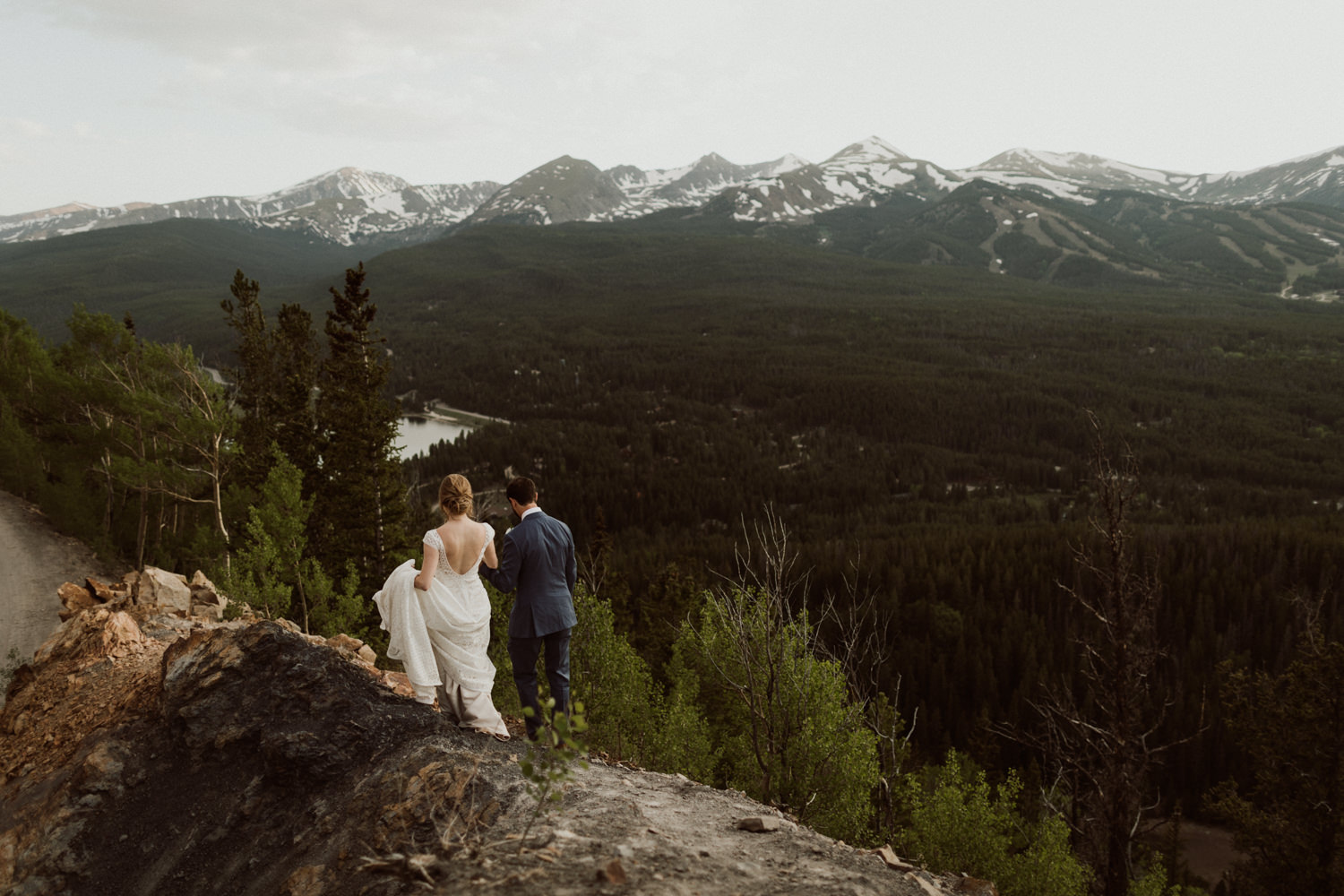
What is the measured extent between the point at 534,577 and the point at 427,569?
3.89ft

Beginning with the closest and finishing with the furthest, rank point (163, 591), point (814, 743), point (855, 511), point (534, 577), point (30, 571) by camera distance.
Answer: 1. point (534, 577)
2. point (163, 591)
3. point (814, 743)
4. point (30, 571)
5. point (855, 511)

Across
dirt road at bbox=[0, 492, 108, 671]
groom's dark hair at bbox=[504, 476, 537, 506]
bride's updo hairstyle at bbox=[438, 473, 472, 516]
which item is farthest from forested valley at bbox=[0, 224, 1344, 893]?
bride's updo hairstyle at bbox=[438, 473, 472, 516]

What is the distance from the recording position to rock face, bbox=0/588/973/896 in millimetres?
5809

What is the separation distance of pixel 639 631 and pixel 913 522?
69753mm

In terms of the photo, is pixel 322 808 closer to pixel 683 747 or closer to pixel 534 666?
pixel 534 666

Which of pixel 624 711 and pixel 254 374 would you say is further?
pixel 254 374

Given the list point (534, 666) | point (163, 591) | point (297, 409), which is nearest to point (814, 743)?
point (534, 666)

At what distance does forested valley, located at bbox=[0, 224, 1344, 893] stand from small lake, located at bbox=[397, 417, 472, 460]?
11.7 meters

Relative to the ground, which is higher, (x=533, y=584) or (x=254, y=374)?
(x=533, y=584)

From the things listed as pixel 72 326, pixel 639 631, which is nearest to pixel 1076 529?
pixel 639 631

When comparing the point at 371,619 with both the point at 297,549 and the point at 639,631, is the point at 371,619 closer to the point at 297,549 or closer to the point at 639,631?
Result: the point at 297,549

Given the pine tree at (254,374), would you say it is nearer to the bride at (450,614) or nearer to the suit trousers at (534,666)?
the bride at (450,614)

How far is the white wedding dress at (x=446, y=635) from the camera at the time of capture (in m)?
8.09

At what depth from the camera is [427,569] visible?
25.9 feet
